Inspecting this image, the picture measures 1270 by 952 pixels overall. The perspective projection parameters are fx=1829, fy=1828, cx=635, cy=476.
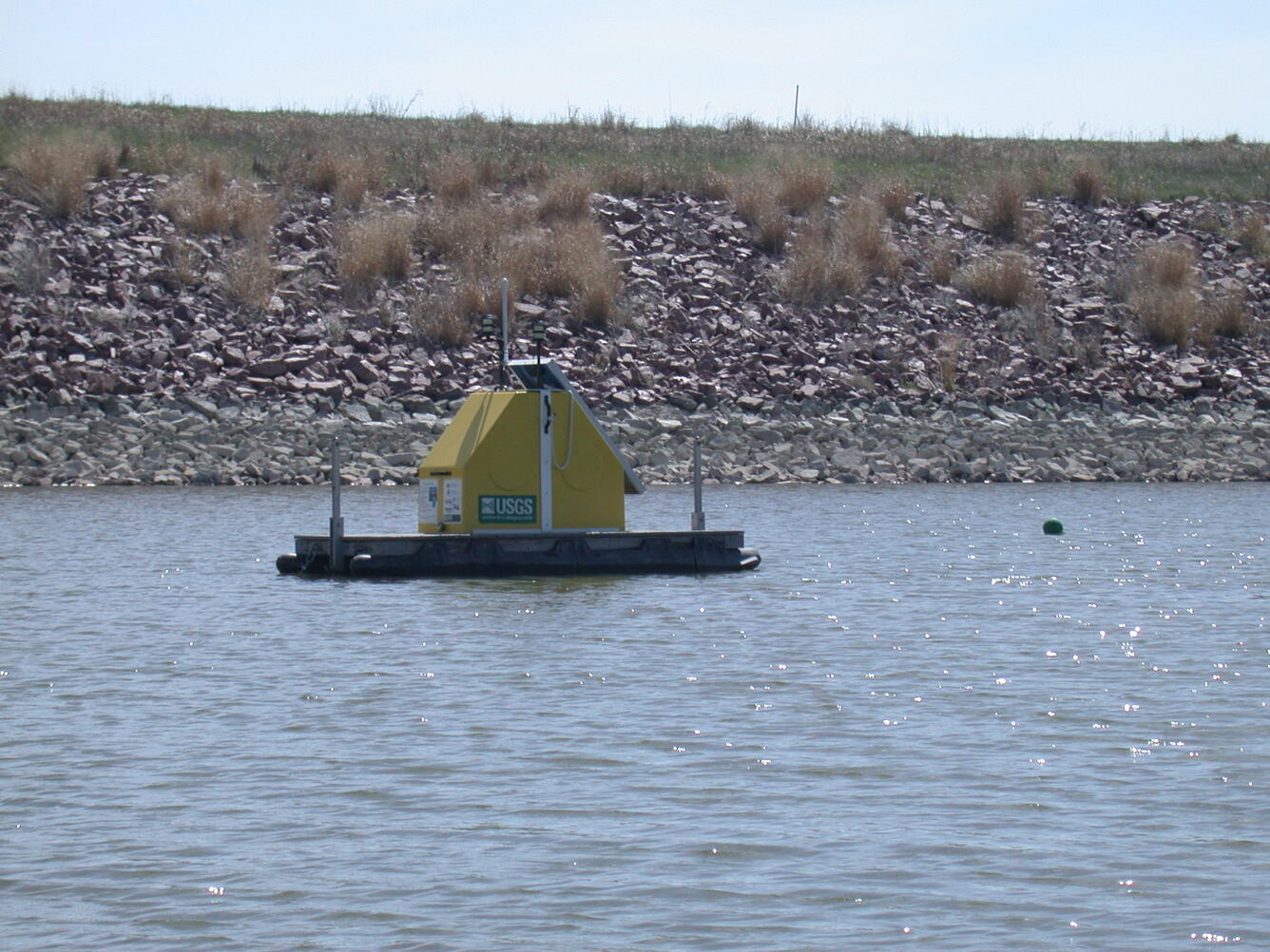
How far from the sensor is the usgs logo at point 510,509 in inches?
732

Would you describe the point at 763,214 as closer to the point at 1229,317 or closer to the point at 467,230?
the point at 467,230

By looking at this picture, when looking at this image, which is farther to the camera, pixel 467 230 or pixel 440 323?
pixel 467 230

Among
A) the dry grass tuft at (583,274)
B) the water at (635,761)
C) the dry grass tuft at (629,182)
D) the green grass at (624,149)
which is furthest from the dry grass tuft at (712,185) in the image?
the water at (635,761)

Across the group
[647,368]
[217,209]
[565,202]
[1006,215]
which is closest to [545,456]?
[647,368]

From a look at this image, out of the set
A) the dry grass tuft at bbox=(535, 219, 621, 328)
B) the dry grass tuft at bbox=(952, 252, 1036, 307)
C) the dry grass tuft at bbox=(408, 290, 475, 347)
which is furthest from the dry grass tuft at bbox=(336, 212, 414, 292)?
the dry grass tuft at bbox=(952, 252, 1036, 307)

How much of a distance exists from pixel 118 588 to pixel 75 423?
1355cm

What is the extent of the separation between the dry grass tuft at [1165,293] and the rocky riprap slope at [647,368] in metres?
0.38

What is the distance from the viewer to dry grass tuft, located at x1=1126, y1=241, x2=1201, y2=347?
37469 millimetres

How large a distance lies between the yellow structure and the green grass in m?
24.2

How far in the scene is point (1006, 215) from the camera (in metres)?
42.2

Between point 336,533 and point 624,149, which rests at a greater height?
point 624,149

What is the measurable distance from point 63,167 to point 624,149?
47.2 ft

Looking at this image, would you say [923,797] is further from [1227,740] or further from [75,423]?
[75,423]

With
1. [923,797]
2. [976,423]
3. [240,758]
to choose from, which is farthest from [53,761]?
[976,423]
